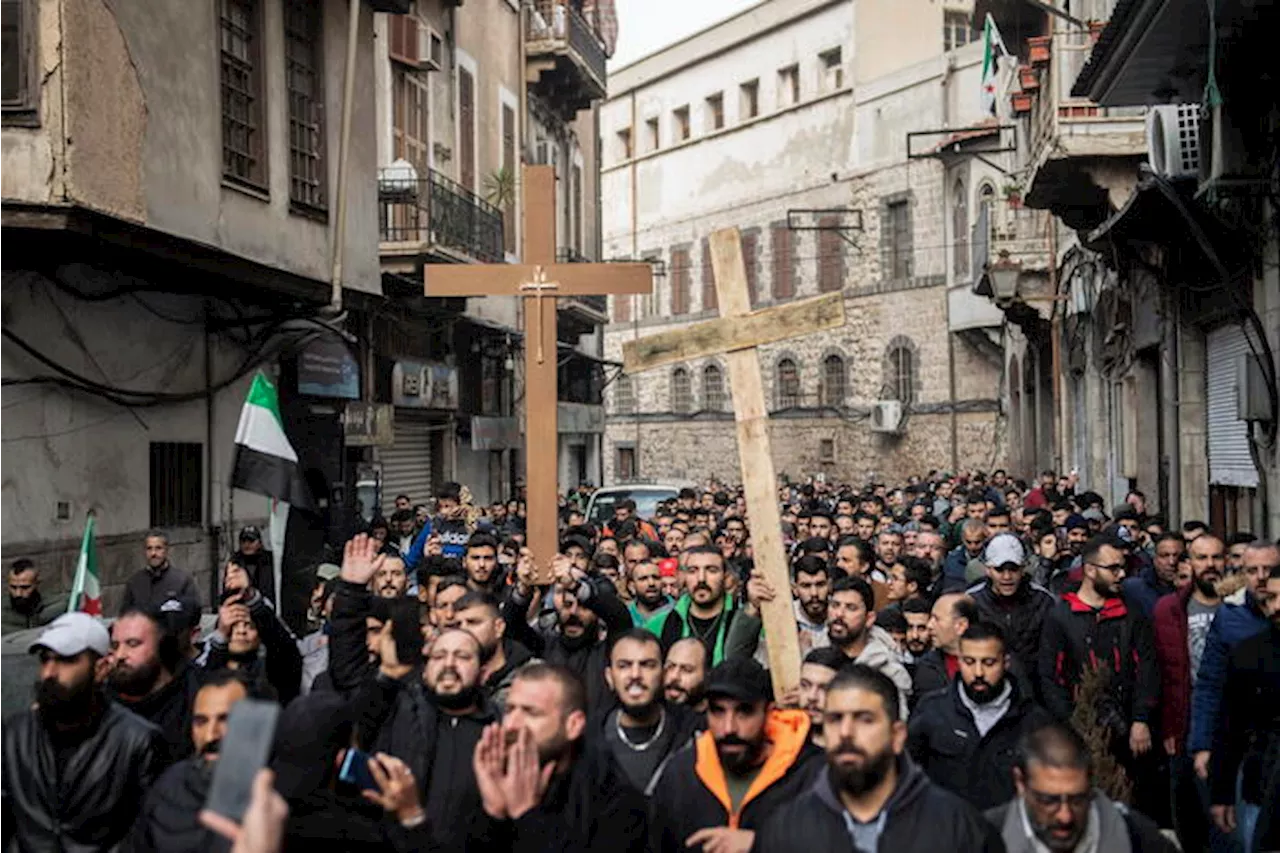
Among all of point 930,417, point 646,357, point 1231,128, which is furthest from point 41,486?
point 930,417

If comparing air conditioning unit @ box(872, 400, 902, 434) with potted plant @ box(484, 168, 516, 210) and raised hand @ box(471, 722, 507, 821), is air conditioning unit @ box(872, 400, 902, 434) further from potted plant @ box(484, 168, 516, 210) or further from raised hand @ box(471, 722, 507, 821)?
raised hand @ box(471, 722, 507, 821)

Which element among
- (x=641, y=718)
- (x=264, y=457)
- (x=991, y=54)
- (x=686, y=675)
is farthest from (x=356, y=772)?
(x=991, y=54)

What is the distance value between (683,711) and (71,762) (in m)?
2.19

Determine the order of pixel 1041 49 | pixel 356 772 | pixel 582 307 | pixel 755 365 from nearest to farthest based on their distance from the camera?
pixel 356 772, pixel 755 365, pixel 1041 49, pixel 582 307

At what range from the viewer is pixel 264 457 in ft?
33.7

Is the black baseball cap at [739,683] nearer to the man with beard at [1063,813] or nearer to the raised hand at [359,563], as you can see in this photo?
the man with beard at [1063,813]

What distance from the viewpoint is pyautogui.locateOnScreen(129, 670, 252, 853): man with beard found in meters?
4.65

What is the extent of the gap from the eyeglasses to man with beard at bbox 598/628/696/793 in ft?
5.75

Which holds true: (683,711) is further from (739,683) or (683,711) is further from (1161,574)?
(1161,574)

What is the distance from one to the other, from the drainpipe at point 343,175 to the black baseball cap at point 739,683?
36.8 feet

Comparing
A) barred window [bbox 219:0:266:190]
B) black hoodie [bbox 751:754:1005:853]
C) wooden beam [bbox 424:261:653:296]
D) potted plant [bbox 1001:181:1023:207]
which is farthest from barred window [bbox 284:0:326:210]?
black hoodie [bbox 751:754:1005:853]

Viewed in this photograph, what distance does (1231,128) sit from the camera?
39.2ft

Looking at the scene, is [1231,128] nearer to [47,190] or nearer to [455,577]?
[455,577]

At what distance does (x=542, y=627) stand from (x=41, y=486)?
16.0ft
